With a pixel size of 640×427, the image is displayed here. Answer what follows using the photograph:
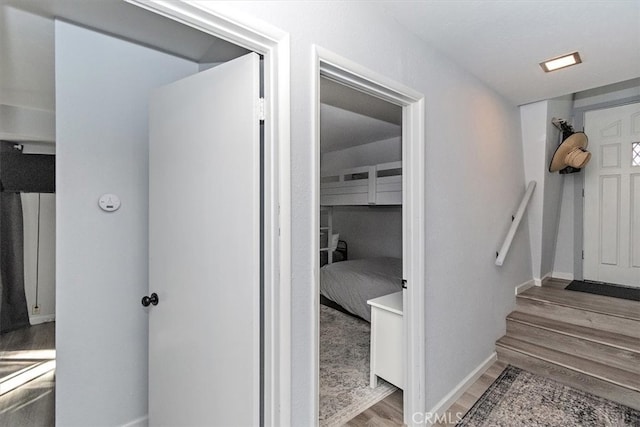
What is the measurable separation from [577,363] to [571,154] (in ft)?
6.18

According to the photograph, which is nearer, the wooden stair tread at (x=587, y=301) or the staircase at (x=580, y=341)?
the staircase at (x=580, y=341)

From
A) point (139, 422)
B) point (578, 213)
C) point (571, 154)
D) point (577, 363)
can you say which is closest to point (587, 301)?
point (577, 363)

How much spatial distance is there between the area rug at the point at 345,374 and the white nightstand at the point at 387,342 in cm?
13

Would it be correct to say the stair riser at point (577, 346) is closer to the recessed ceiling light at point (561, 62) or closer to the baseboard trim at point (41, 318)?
the recessed ceiling light at point (561, 62)

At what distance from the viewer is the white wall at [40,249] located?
1561mm

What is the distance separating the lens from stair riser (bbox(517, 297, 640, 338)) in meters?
2.20

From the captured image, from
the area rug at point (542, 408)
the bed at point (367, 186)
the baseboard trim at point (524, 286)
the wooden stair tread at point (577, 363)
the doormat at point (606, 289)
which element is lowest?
the area rug at point (542, 408)

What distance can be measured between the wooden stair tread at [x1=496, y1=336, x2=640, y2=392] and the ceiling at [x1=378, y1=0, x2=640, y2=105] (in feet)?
6.90

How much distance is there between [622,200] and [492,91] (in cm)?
199

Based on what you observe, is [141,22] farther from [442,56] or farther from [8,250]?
[442,56]

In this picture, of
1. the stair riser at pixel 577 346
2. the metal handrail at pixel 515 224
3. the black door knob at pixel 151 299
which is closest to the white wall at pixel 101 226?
the black door knob at pixel 151 299

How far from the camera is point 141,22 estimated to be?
147cm

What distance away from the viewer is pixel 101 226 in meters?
1.60

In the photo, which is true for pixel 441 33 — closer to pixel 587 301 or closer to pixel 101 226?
pixel 101 226
